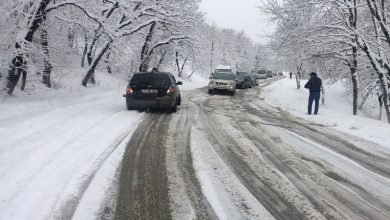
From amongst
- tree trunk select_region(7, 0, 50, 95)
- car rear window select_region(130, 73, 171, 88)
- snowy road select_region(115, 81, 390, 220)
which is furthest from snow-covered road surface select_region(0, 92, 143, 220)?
tree trunk select_region(7, 0, 50, 95)

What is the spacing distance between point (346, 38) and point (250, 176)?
13885mm

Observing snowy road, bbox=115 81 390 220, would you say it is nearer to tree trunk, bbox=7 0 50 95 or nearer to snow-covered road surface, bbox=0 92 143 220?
snow-covered road surface, bbox=0 92 143 220

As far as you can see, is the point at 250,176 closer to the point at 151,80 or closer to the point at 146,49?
the point at 151,80

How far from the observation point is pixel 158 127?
11.3 meters

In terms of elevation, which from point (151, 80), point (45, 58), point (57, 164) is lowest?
point (57, 164)

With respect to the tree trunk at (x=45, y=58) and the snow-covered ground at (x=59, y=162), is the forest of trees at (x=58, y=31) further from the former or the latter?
the snow-covered ground at (x=59, y=162)

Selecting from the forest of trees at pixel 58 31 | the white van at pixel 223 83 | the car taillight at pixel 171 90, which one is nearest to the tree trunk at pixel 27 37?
the forest of trees at pixel 58 31

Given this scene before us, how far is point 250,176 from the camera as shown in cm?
637

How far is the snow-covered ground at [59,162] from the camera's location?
4.78 m

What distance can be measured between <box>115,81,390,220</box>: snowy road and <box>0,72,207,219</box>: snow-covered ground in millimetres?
381

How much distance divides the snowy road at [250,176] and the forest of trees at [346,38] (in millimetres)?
6576

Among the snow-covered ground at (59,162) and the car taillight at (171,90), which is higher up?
the car taillight at (171,90)

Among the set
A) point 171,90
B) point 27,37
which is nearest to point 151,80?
point 171,90

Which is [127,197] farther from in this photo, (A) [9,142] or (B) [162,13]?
(B) [162,13]
